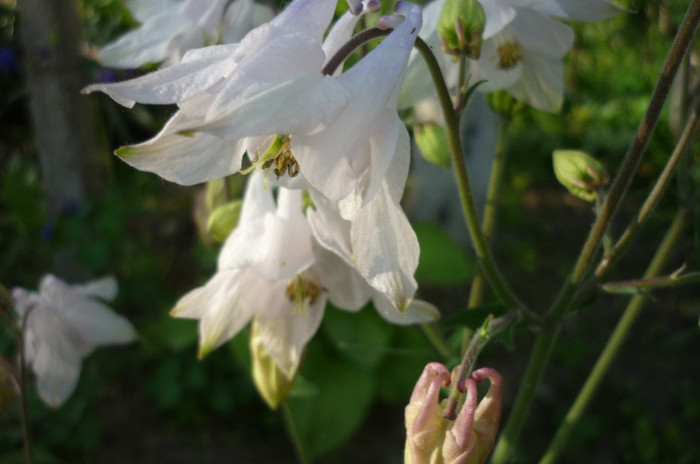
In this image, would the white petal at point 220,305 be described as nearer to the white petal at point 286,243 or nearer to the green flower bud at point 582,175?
the white petal at point 286,243

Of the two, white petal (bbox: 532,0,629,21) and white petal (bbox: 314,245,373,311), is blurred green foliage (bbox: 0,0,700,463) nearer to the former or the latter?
white petal (bbox: 314,245,373,311)

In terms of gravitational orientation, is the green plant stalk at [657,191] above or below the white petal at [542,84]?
below

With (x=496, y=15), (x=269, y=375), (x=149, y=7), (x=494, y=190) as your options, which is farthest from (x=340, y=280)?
(x=149, y=7)

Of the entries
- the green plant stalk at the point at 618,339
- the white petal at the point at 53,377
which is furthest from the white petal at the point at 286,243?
the white petal at the point at 53,377

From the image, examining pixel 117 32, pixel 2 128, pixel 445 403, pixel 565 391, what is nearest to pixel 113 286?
pixel 445 403

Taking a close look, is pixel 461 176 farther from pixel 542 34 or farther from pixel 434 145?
pixel 542 34

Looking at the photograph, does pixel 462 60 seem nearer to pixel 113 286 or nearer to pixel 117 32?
pixel 113 286

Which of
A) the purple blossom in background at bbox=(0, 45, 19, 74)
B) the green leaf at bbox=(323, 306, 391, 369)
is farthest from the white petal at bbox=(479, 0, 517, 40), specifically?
the purple blossom in background at bbox=(0, 45, 19, 74)
